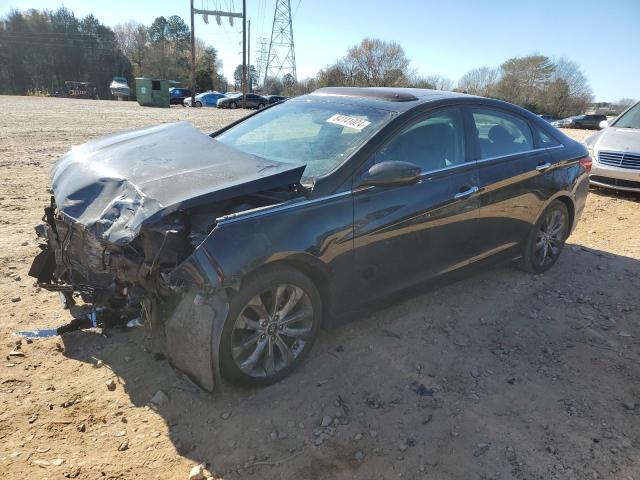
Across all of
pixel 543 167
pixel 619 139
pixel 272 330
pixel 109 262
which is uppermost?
pixel 619 139

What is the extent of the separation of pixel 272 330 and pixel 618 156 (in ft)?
24.8

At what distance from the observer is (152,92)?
34812 millimetres

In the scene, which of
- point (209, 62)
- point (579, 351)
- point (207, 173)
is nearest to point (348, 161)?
point (207, 173)

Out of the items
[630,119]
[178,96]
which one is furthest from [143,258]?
[178,96]

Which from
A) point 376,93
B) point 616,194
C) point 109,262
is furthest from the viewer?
point 616,194

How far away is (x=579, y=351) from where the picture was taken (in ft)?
11.7

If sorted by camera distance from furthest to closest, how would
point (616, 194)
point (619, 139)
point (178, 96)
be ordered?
point (178, 96), point (616, 194), point (619, 139)

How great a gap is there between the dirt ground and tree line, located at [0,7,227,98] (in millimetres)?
63753

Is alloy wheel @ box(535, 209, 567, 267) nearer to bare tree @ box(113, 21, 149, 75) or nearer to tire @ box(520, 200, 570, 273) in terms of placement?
tire @ box(520, 200, 570, 273)

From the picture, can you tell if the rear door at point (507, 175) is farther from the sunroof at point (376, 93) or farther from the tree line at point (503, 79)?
the tree line at point (503, 79)

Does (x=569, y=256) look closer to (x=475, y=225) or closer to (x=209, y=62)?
(x=475, y=225)

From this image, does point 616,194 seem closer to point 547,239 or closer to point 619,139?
point 619,139

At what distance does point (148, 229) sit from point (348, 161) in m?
1.33

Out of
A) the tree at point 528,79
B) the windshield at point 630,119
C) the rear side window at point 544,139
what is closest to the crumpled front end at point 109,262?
the rear side window at point 544,139
